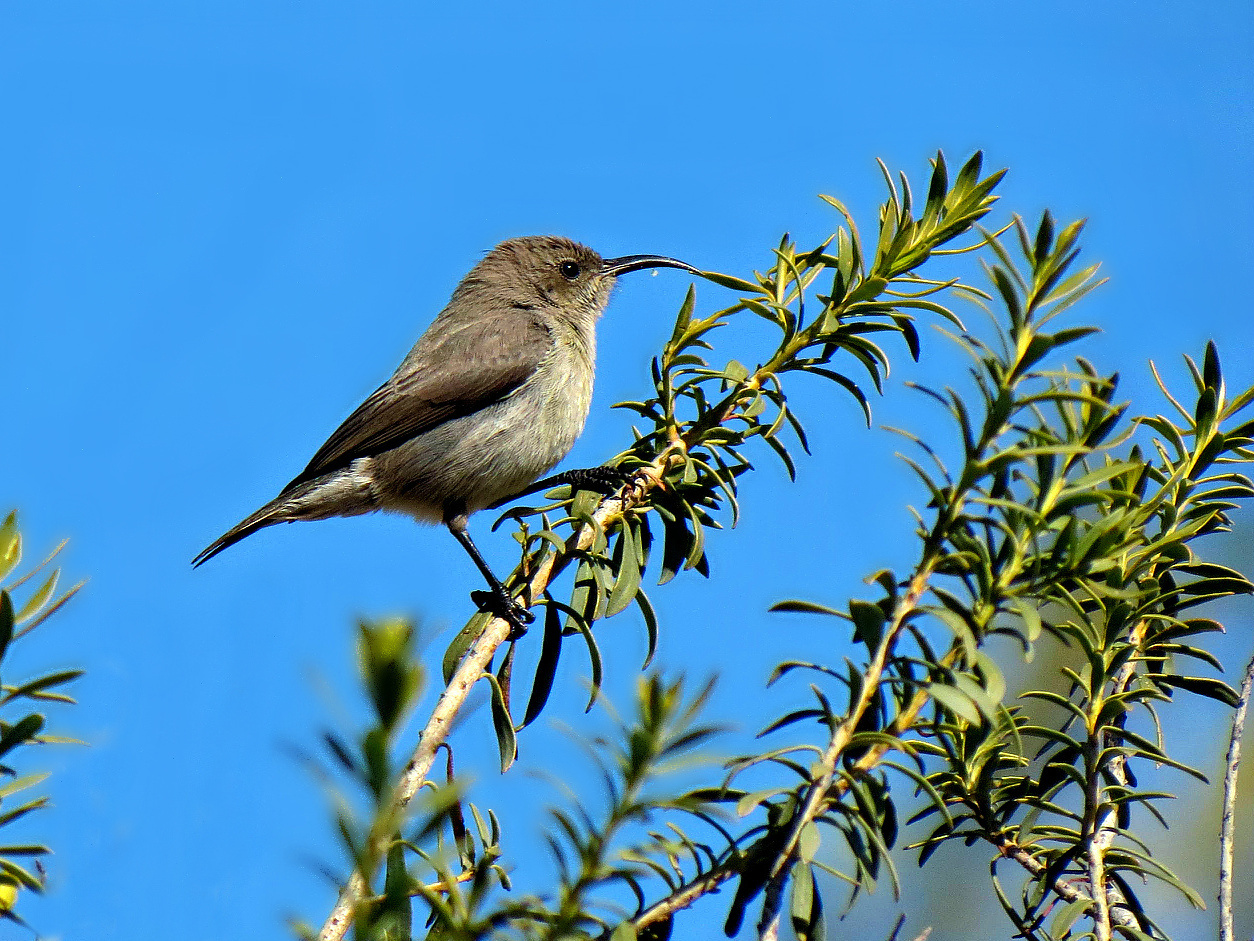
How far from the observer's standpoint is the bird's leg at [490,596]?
2.28 meters

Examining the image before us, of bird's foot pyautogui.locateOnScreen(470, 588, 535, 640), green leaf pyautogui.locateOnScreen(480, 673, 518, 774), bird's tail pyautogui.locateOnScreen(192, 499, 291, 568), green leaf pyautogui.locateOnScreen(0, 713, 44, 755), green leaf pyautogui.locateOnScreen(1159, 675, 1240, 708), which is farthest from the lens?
bird's tail pyautogui.locateOnScreen(192, 499, 291, 568)

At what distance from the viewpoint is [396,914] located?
1.13m

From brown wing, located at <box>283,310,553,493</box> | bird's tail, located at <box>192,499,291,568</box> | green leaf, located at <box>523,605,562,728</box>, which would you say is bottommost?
green leaf, located at <box>523,605,562,728</box>

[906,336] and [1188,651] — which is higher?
[906,336]

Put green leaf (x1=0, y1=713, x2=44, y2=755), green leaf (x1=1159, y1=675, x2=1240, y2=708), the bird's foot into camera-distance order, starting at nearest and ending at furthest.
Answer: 1. green leaf (x1=0, y1=713, x2=44, y2=755)
2. green leaf (x1=1159, y1=675, x2=1240, y2=708)
3. the bird's foot

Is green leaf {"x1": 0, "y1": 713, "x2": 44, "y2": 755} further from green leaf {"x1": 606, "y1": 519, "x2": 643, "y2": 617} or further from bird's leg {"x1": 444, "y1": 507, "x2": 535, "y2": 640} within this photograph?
green leaf {"x1": 606, "y1": 519, "x2": 643, "y2": 617}

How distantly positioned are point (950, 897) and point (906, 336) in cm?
524

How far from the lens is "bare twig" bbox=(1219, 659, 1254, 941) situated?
4.82 ft

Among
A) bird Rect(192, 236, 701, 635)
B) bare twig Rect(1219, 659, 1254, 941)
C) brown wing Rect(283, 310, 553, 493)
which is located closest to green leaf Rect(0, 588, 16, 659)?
bare twig Rect(1219, 659, 1254, 941)

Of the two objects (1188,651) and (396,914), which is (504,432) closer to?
(1188,651)

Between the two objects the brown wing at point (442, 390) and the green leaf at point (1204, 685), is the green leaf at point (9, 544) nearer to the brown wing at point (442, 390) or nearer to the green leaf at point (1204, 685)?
the green leaf at point (1204, 685)

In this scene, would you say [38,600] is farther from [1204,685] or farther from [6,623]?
[1204,685]

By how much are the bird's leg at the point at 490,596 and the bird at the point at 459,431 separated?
10mm

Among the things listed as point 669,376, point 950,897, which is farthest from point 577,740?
point 950,897
